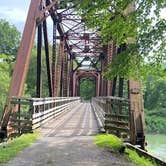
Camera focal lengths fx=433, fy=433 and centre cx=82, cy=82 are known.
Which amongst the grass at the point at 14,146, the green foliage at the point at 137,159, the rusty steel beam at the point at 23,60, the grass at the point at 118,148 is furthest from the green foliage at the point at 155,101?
the green foliage at the point at 137,159

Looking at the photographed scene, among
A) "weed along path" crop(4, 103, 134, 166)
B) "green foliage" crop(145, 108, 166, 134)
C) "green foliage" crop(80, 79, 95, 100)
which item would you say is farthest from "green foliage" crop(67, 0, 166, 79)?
"green foliage" crop(80, 79, 95, 100)

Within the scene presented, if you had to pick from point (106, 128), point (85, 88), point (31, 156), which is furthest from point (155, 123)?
point (31, 156)

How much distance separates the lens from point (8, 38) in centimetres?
7738

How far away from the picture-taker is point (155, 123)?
2370 inches

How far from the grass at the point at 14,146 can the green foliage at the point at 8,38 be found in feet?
209

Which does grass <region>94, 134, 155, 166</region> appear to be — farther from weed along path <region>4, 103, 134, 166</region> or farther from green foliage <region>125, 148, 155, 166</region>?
weed along path <region>4, 103, 134, 166</region>

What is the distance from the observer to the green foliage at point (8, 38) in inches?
2920

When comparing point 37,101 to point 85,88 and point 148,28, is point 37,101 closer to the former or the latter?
point 148,28

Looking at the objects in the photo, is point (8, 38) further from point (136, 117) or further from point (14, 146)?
point (14, 146)

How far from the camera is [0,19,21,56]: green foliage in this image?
7417cm

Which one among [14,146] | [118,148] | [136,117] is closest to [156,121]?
[136,117]

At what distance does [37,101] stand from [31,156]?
4.55 m

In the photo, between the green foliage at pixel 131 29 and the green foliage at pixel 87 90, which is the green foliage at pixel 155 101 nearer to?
the green foliage at pixel 87 90

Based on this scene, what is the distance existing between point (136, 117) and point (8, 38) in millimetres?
69683
